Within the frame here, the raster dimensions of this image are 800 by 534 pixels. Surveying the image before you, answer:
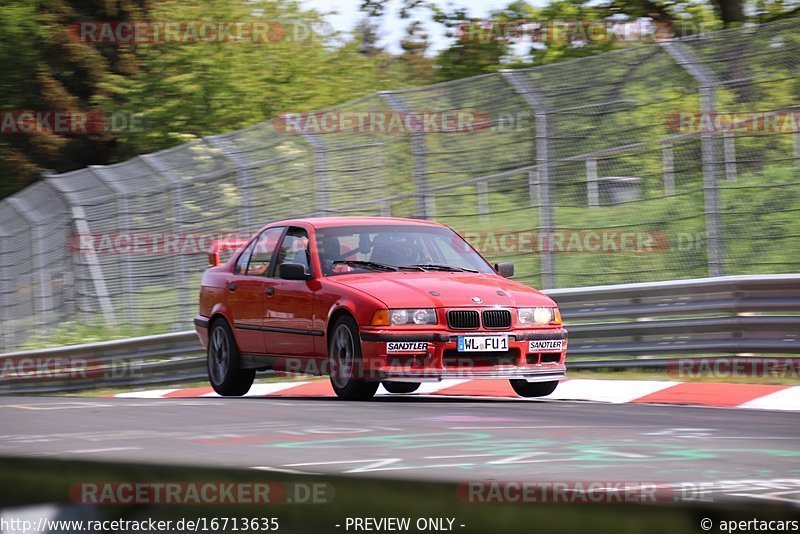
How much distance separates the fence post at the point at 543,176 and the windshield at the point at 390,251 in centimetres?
187

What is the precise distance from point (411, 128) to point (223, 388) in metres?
3.62

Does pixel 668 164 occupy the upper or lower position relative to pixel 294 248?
upper

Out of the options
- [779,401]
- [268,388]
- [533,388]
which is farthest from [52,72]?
[779,401]

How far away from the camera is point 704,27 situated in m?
28.1

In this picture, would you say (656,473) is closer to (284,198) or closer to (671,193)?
(671,193)

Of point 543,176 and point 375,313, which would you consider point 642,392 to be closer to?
point 375,313

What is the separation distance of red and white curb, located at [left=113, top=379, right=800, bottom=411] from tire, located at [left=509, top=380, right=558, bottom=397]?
0.09 meters

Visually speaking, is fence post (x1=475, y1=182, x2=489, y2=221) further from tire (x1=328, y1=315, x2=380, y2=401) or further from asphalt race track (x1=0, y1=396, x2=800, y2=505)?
Result: asphalt race track (x1=0, y1=396, x2=800, y2=505)

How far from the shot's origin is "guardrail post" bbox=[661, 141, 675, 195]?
482 inches

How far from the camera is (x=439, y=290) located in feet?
31.8

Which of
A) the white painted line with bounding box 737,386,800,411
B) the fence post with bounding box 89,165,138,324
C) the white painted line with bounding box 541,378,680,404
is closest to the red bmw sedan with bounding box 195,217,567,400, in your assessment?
the white painted line with bounding box 541,378,680,404

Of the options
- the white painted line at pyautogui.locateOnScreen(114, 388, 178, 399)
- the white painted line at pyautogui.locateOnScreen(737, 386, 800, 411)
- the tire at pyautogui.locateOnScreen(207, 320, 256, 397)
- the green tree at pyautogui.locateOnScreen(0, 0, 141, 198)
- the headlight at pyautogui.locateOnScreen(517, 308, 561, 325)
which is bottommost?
the white painted line at pyautogui.locateOnScreen(114, 388, 178, 399)

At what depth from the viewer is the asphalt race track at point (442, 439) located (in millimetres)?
3986

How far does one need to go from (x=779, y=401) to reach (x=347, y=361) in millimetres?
3092
